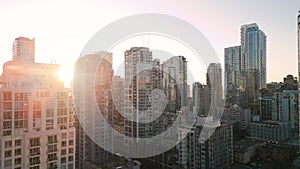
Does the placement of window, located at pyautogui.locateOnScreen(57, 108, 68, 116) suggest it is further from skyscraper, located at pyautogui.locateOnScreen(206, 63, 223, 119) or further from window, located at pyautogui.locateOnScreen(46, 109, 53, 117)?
skyscraper, located at pyautogui.locateOnScreen(206, 63, 223, 119)

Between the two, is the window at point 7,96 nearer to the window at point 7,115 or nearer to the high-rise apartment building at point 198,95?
the window at point 7,115

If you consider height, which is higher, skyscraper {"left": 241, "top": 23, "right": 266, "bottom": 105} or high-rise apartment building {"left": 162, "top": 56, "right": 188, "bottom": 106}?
skyscraper {"left": 241, "top": 23, "right": 266, "bottom": 105}

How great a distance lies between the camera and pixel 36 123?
2305mm

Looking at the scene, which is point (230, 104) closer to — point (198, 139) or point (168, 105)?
point (168, 105)

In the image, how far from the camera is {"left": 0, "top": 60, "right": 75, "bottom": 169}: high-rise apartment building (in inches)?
85.6

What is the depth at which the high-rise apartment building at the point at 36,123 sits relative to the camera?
2.17 metres

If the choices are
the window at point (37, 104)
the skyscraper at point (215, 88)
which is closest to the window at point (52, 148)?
the window at point (37, 104)

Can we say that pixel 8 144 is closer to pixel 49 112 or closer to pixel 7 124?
pixel 7 124

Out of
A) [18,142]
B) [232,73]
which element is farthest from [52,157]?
[232,73]

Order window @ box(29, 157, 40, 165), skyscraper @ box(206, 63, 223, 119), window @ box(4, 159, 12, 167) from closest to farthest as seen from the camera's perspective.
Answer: window @ box(4, 159, 12, 167) < window @ box(29, 157, 40, 165) < skyscraper @ box(206, 63, 223, 119)

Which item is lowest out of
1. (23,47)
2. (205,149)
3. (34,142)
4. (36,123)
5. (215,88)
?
(205,149)

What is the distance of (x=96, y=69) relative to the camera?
21.2 ft

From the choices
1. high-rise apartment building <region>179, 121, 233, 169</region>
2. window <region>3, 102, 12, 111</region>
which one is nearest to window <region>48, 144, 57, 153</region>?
window <region>3, 102, 12, 111</region>

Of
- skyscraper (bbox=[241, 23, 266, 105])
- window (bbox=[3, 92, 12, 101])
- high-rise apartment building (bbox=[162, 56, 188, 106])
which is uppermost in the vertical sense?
skyscraper (bbox=[241, 23, 266, 105])
